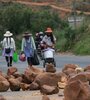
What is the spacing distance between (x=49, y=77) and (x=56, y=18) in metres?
47.0

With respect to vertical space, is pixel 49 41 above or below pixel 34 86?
below

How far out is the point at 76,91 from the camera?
8.71m

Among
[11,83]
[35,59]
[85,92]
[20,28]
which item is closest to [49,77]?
[11,83]

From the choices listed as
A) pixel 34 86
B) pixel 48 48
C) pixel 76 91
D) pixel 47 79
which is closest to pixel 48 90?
pixel 47 79

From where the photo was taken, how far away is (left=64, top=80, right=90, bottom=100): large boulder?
8.66 metres

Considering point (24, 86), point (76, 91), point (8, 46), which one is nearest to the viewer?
point (76, 91)

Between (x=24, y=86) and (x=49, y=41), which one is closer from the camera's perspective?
(x=24, y=86)

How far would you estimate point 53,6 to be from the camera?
79438 millimetres

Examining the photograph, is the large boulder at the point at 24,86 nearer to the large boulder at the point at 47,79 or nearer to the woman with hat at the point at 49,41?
the large boulder at the point at 47,79

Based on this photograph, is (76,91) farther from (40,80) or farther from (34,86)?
(34,86)

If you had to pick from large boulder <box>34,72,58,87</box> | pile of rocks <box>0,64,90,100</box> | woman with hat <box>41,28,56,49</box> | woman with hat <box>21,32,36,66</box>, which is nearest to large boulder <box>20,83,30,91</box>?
pile of rocks <box>0,64,90,100</box>

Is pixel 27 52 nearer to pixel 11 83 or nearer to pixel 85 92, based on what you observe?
pixel 11 83

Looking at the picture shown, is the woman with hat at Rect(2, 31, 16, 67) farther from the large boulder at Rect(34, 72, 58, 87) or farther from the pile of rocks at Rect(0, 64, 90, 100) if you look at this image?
the large boulder at Rect(34, 72, 58, 87)

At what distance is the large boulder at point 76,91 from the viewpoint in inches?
341
